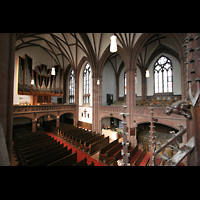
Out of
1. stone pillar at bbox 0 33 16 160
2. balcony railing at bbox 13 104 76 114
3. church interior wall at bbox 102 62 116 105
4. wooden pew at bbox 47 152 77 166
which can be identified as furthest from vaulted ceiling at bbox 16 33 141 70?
wooden pew at bbox 47 152 77 166

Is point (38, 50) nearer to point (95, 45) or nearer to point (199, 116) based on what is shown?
point (95, 45)

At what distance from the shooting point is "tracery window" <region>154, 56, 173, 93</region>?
15.3 metres

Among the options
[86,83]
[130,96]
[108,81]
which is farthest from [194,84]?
[108,81]

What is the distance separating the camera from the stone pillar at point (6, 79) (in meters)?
2.71

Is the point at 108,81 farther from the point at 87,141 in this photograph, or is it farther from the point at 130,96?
the point at 87,141

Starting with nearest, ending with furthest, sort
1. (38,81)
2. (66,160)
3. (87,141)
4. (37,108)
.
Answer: (66,160)
(87,141)
(37,108)
(38,81)

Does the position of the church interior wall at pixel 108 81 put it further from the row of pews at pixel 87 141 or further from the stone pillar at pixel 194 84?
the stone pillar at pixel 194 84

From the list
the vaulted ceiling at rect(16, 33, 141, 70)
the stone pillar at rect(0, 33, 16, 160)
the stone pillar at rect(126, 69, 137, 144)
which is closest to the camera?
the stone pillar at rect(0, 33, 16, 160)

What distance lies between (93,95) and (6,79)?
12.6m

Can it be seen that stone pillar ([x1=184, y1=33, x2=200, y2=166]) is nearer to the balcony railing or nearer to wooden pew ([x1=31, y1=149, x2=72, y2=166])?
wooden pew ([x1=31, y1=149, x2=72, y2=166])

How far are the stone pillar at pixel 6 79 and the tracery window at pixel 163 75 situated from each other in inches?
690

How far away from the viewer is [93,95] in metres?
15.3

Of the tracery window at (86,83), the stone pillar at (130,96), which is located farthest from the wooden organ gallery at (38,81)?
the stone pillar at (130,96)
